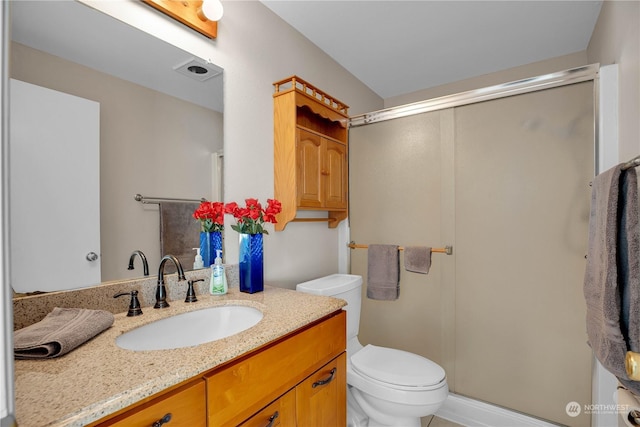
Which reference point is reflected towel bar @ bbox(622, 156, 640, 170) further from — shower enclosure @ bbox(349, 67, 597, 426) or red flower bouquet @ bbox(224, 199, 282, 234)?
red flower bouquet @ bbox(224, 199, 282, 234)

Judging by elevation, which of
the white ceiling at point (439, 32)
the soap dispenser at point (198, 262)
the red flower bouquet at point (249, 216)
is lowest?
the soap dispenser at point (198, 262)

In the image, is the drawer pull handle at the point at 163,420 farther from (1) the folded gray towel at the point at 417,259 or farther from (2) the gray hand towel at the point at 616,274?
(1) the folded gray towel at the point at 417,259

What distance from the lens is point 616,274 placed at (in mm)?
910

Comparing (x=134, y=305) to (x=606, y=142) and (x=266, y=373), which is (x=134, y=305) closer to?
(x=266, y=373)

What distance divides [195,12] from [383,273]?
1.81m

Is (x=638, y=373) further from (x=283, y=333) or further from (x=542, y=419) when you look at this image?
(x=542, y=419)

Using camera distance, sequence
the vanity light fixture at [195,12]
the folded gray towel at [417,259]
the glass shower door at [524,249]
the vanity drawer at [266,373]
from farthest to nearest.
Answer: the folded gray towel at [417,259] < the glass shower door at [524,249] < the vanity light fixture at [195,12] < the vanity drawer at [266,373]

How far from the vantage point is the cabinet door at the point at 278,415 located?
85 centimetres

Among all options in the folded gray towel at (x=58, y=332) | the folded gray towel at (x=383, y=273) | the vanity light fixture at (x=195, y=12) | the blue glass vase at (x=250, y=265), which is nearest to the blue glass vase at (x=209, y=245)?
the blue glass vase at (x=250, y=265)

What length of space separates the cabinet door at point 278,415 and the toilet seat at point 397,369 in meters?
0.64

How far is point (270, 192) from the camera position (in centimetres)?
173

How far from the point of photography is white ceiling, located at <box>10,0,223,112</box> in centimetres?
92

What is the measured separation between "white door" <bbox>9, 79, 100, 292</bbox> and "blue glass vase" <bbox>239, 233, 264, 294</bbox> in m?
0.54

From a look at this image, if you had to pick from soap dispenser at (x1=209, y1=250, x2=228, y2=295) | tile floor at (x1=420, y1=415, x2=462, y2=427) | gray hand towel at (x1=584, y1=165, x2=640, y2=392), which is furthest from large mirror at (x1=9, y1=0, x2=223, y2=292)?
tile floor at (x1=420, y1=415, x2=462, y2=427)
